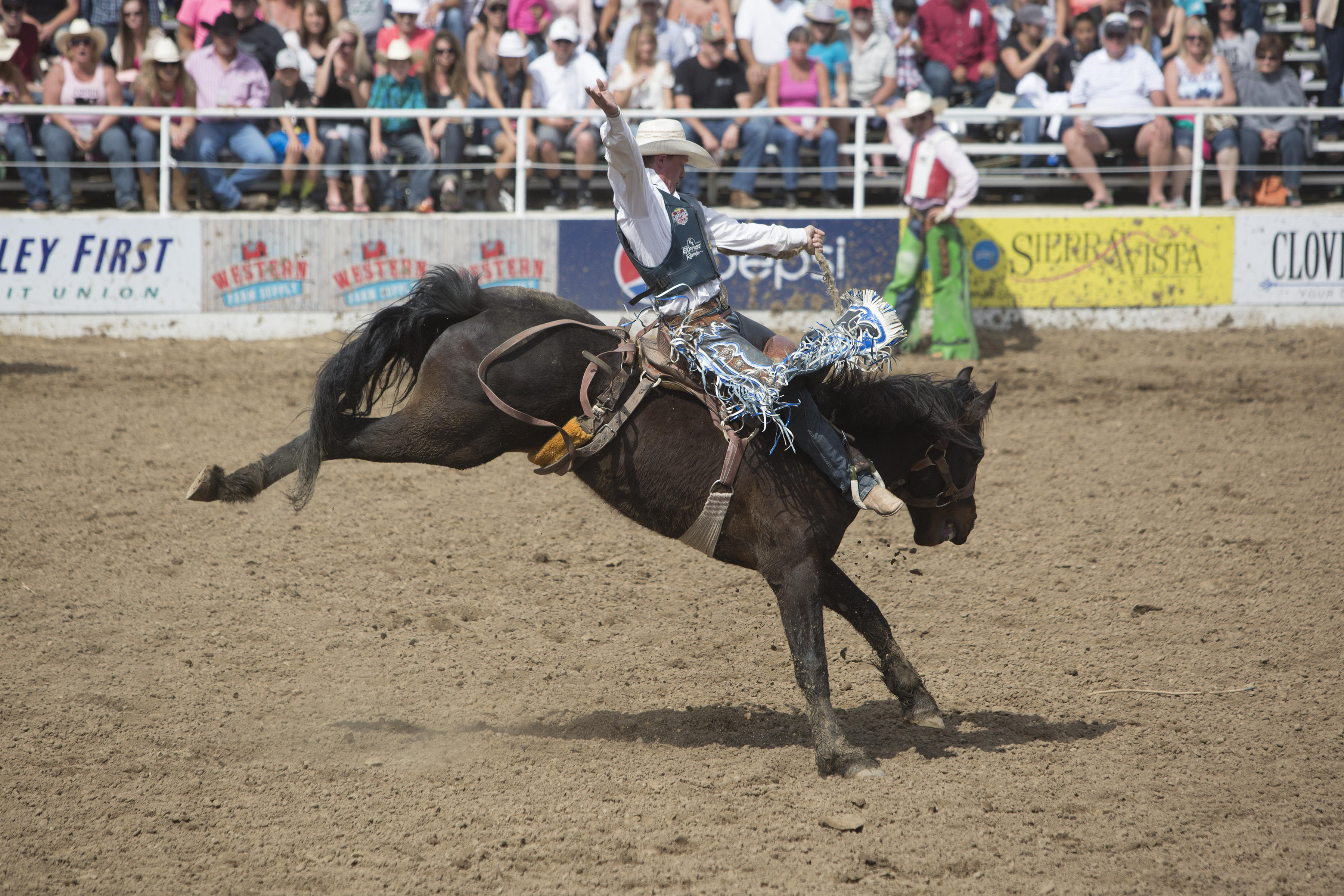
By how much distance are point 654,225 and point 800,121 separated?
8155 millimetres

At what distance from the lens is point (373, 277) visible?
10.8 meters

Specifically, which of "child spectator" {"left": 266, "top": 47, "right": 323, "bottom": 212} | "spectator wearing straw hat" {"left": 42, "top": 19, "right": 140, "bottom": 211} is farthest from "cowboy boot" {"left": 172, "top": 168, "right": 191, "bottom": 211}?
"child spectator" {"left": 266, "top": 47, "right": 323, "bottom": 212}

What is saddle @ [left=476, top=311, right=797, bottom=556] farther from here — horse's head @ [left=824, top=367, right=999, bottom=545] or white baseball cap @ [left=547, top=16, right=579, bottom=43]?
white baseball cap @ [left=547, top=16, right=579, bottom=43]

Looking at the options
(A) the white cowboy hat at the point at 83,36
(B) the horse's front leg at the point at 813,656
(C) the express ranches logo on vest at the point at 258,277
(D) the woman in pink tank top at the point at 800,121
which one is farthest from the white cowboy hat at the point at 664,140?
(A) the white cowboy hat at the point at 83,36

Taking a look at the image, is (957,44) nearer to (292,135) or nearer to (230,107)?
(292,135)

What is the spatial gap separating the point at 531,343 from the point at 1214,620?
3.28m

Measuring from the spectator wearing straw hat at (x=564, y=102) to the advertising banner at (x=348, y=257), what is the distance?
1.99ft

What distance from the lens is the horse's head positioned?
4.04 m

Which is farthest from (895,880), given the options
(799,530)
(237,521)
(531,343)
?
(237,521)

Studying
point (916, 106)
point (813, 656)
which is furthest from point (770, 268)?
point (813, 656)

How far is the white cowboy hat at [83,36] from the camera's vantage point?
36.0 feet

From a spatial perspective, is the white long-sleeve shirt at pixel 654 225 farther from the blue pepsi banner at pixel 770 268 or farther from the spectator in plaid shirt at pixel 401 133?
the spectator in plaid shirt at pixel 401 133

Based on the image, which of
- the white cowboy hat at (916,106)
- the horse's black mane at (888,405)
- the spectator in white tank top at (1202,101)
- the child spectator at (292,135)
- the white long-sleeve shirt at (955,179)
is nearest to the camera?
the horse's black mane at (888,405)

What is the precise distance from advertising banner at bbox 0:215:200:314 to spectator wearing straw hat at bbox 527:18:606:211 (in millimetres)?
3285
